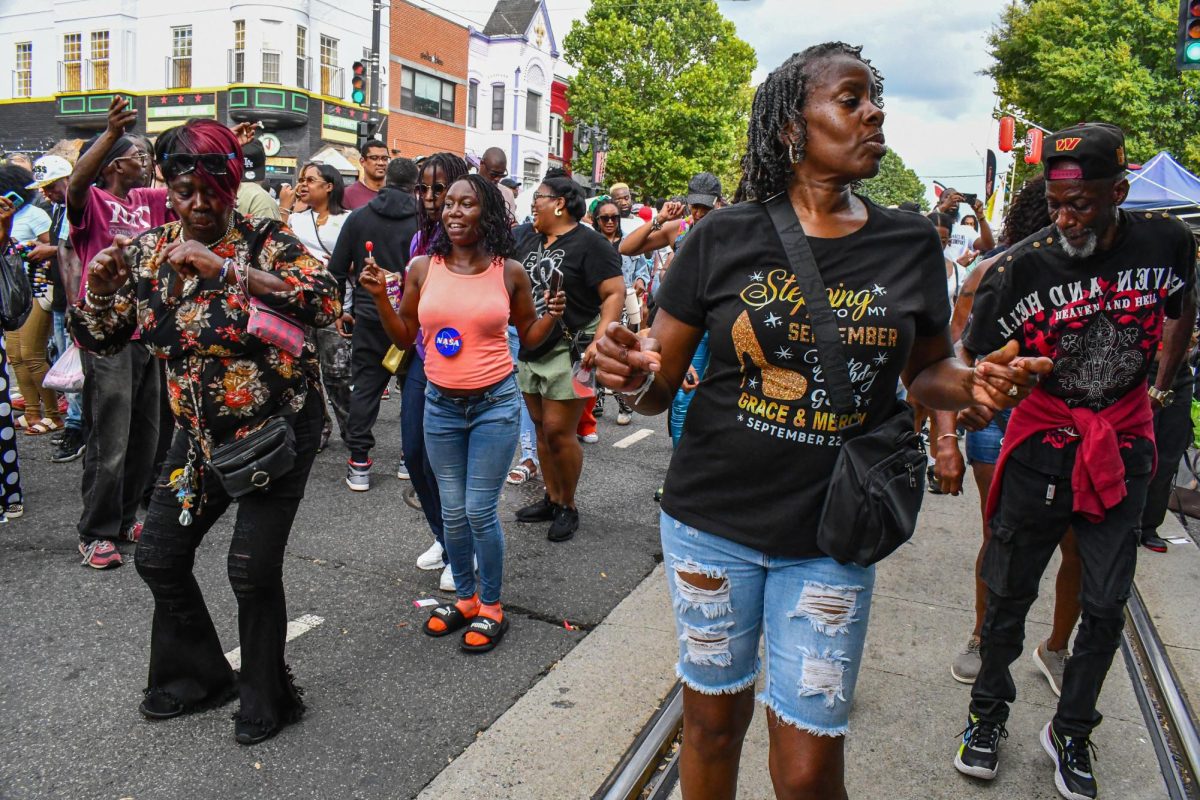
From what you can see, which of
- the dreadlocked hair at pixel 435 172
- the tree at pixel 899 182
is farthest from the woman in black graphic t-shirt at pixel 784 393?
the tree at pixel 899 182

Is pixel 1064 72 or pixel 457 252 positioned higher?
pixel 1064 72

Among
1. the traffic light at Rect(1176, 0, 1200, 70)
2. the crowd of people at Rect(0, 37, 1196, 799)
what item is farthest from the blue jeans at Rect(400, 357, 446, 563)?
the traffic light at Rect(1176, 0, 1200, 70)

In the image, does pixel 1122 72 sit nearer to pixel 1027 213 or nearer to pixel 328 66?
pixel 328 66

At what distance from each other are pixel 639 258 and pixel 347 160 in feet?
13.1

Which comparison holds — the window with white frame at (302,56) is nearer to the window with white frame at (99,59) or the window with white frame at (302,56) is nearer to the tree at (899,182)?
the window with white frame at (99,59)

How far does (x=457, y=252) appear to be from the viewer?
4180mm

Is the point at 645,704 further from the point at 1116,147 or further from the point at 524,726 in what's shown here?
the point at 1116,147

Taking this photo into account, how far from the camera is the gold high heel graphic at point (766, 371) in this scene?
216 cm

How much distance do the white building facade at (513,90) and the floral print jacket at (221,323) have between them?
3439 centimetres

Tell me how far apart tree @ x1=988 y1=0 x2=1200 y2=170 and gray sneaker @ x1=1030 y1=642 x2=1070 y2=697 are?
27.1 m

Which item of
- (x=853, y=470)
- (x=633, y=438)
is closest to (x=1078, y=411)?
(x=853, y=470)

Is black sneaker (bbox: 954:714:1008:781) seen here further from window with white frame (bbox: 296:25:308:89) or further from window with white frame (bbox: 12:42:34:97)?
window with white frame (bbox: 12:42:34:97)

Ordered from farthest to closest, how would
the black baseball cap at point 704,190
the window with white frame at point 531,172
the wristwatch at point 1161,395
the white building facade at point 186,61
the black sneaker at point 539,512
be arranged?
the window with white frame at point 531,172 → the white building facade at point 186,61 → the black baseball cap at point 704,190 → the black sneaker at point 539,512 → the wristwatch at point 1161,395

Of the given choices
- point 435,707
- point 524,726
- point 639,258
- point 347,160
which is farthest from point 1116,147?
point 347,160
